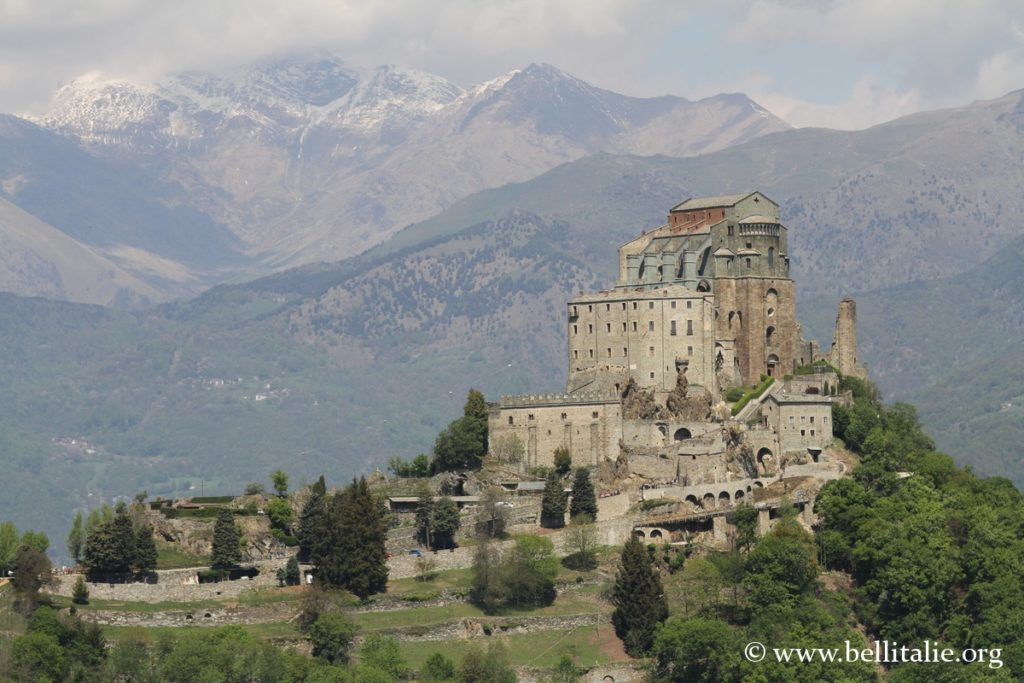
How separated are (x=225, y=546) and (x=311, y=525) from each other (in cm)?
538

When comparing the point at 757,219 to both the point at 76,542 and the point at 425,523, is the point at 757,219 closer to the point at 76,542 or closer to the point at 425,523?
the point at 425,523

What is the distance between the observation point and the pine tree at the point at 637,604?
11825 cm

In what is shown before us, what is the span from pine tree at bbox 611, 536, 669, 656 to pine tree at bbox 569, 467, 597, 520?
37.0 feet

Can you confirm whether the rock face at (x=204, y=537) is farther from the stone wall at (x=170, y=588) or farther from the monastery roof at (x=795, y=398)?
the monastery roof at (x=795, y=398)

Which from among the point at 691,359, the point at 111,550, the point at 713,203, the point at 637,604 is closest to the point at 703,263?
the point at 713,203

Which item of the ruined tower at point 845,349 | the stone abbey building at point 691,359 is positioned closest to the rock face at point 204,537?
the stone abbey building at point 691,359

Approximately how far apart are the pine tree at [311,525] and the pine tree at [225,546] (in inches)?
150

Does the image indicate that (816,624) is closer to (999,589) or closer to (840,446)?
(999,589)

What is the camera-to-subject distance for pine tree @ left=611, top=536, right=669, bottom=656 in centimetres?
11825

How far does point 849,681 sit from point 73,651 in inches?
1528

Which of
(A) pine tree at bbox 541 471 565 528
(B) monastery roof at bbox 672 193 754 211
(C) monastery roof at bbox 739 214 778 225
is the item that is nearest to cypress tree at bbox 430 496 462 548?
(A) pine tree at bbox 541 471 565 528

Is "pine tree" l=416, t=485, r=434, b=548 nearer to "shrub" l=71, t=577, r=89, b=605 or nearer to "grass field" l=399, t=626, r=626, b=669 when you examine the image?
"grass field" l=399, t=626, r=626, b=669

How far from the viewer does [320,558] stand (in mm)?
122375

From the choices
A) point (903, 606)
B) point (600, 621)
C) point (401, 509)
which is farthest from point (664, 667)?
point (401, 509)
